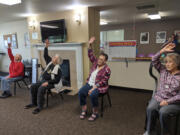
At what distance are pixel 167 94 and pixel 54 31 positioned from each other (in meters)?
3.10

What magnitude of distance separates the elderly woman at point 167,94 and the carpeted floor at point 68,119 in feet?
1.26

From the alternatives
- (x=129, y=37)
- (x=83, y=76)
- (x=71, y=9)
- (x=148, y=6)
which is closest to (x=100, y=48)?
(x=83, y=76)

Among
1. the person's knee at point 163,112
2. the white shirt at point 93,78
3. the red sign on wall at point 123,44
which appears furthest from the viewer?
the red sign on wall at point 123,44

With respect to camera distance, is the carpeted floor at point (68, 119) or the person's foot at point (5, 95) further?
the person's foot at point (5, 95)

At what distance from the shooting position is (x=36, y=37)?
4242mm

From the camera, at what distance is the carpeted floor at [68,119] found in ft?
6.47

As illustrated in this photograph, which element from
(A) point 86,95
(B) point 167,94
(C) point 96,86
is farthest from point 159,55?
(A) point 86,95

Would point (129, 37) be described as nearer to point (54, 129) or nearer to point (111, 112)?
point (111, 112)

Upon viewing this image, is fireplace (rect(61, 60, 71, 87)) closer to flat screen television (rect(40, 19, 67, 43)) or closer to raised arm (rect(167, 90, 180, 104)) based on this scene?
flat screen television (rect(40, 19, 67, 43))

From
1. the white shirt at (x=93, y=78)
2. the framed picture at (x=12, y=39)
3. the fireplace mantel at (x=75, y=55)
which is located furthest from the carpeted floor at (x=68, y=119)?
the framed picture at (x=12, y=39)

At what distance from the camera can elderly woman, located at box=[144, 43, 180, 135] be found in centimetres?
162

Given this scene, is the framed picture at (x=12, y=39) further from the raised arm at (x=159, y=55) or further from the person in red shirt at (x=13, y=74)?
the raised arm at (x=159, y=55)

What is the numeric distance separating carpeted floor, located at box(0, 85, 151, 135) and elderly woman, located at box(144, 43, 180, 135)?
1.26 ft

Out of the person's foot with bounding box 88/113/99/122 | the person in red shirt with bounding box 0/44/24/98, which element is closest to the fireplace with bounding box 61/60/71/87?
the person in red shirt with bounding box 0/44/24/98
